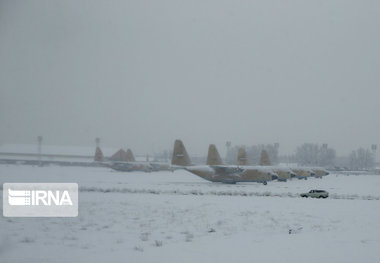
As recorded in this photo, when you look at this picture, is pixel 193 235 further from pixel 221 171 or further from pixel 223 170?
pixel 221 171

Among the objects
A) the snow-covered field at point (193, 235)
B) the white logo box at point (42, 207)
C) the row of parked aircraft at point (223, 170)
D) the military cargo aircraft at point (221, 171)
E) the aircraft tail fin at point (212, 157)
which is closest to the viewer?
the snow-covered field at point (193, 235)

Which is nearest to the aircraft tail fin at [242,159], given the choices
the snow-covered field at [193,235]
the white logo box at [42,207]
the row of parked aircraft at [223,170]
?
the row of parked aircraft at [223,170]

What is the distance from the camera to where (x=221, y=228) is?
556 inches

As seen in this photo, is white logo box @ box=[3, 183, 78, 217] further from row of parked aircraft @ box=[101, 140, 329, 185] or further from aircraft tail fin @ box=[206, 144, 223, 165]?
aircraft tail fin @ box=[206, 144, 223, 165]

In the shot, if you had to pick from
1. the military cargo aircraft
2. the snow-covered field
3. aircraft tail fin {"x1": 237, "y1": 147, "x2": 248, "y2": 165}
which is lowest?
the snow-covered field

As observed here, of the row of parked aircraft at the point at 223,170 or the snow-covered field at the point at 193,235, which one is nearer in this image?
the snow-covered field at the point at 193,235

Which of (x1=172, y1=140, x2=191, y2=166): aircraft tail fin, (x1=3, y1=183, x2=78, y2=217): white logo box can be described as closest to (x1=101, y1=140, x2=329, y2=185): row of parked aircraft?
(x1=172, y1=140, x2=191, y2=166): aircraft tail fin

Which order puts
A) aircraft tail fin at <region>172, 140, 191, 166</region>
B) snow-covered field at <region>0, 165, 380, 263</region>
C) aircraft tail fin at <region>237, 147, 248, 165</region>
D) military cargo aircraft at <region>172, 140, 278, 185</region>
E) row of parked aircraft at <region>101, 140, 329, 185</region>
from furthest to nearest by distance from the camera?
aircraft tail fin at <region>237, 147, 248, 165</region> < aircraft tail fin at <region>172, 140, 191, 166</region> < row of parked aircraft at <region>101, 140, 329, 185</region> < military cargo aircraft at <region>172, 140, 278, 185</region> < snow-covered field at <region>0, 165, 380, 263</region>

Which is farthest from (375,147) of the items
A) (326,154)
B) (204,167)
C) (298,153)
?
(204,167)

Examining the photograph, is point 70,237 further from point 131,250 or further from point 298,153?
point 298,153

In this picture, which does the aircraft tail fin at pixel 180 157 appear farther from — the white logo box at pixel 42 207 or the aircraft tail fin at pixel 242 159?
the white logo box at pixel 42 207

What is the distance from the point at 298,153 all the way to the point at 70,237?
140511 mm

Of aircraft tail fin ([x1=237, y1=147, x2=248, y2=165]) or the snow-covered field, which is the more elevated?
aircraft tail fin ([x1=237, y1=147, x2=248, y2=165])

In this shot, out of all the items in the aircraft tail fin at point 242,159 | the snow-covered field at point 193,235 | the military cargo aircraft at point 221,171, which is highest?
the aircraft tail fin at point 242,159
